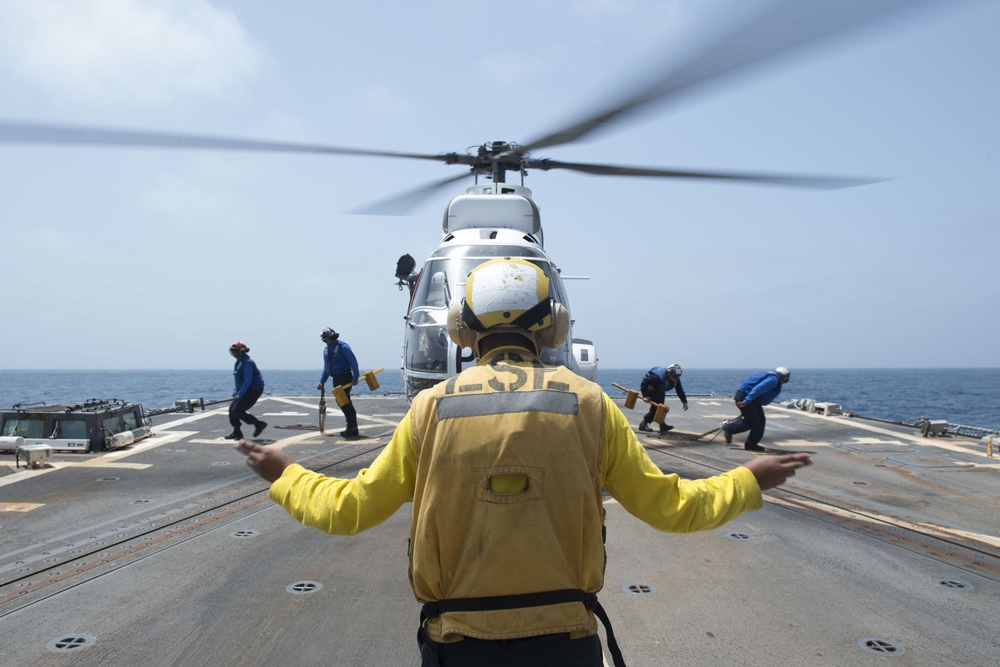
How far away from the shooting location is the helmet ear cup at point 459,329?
215 cm

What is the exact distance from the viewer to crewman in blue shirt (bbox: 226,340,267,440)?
35.6 ft

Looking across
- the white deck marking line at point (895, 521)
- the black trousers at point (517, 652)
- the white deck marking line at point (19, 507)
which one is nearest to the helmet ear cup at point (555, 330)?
the black trousers at point (517, 652)

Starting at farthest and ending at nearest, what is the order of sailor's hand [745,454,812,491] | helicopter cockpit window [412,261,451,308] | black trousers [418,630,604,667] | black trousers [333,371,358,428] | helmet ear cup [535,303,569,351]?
black trousers [333,371,358,428]
helicopter cockpit window [412,261,451,308]
helmet ear cup [535,303,569,351]
sailor's hand [745,454,812,491]
black trousers [418,630,604,667]

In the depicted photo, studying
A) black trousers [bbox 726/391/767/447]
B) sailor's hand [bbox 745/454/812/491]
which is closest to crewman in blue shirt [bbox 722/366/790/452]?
black trousers [bbox 726/391/767/447]

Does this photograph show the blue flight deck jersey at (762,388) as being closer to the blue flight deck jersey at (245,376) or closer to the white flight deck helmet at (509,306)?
the blue flight deck jersey at (245,376)

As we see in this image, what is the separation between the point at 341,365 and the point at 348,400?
719 millimetres

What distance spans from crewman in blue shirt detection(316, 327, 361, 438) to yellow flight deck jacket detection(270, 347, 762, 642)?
9.79 metres

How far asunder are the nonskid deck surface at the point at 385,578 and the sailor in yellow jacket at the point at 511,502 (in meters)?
1.87

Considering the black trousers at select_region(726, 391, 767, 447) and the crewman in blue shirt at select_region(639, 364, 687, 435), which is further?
the crewman in blue shirt at select_region(639, 364, 687, 435)

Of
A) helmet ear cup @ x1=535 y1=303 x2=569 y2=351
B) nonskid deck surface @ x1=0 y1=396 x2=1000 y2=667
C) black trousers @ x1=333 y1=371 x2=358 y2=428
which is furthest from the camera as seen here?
black trousers @ x1=333 y1=371 x2=358 y2=428

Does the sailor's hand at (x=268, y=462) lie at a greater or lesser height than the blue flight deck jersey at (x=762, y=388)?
lesser

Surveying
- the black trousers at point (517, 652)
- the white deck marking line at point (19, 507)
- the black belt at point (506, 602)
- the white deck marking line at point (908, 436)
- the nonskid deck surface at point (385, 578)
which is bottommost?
the nonskid deck surface at point (385, 578)

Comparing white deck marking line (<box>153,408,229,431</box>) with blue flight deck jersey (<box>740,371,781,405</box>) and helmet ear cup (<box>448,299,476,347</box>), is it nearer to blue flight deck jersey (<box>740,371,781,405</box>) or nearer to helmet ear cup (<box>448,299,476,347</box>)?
blue flight deck jersey (<box>740,371,781,405</box>)

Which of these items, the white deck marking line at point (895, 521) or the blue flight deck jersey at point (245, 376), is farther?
the blue flight deck jersey at point (245, 376)
